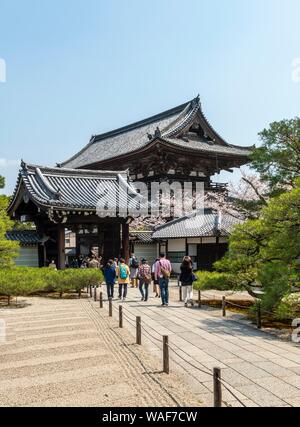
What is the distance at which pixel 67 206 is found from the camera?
66.2ft

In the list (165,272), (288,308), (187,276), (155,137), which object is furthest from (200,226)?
(288,308)

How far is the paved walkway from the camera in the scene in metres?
5.79

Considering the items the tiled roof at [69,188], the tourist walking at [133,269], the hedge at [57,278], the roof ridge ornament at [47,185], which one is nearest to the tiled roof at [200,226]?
the tiled roof at [69,188]

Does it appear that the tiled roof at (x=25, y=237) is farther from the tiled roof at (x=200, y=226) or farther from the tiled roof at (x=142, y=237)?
the tiled roof at (x=142, y=237)

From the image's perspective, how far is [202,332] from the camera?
32.3 feet

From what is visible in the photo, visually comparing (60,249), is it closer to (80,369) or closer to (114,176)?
(114,176)

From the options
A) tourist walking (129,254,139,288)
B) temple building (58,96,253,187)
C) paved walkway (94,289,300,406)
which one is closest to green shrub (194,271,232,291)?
paved walkway (94,289,300,406)

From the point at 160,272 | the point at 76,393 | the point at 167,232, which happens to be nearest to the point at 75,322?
the point at 160,272

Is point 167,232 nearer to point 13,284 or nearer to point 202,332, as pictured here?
point 13,284

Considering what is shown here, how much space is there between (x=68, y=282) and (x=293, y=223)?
989 cm

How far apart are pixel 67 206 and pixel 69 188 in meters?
3.32

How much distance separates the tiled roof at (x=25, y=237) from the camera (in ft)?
71.8

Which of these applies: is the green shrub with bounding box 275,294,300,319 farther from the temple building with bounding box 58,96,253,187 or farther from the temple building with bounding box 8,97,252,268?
the temple building with bounding box 58,96,253,187

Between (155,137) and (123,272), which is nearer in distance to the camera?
(123,272)
